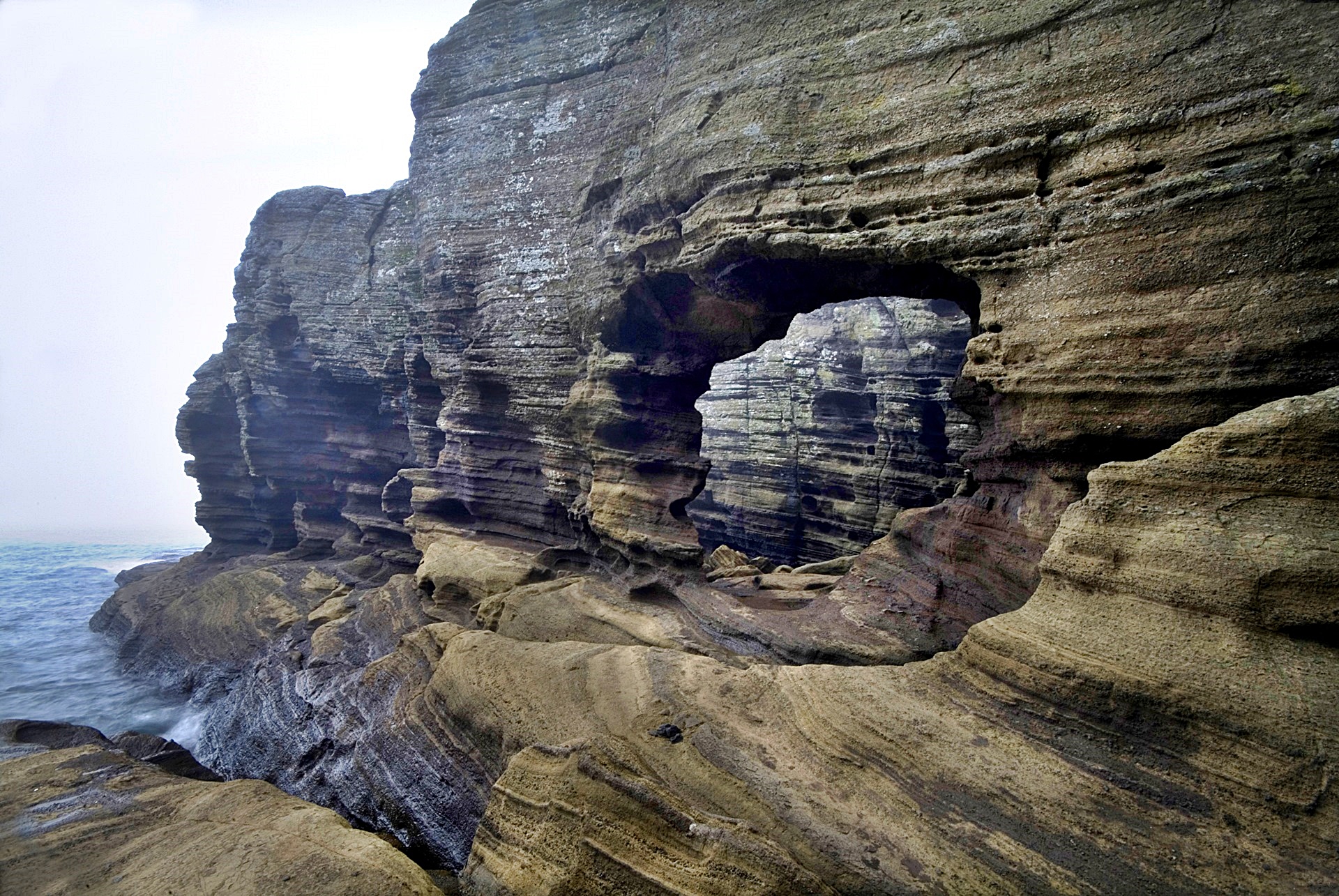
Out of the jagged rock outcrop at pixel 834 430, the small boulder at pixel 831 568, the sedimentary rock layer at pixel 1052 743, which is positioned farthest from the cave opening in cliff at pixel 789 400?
the sedimentary rock layer at pixel 1052 743

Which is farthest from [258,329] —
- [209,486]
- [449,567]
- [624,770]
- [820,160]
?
[624,770]

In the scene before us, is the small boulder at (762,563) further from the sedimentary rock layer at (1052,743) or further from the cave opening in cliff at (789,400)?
the sedimentary rock layer at (1052,743)

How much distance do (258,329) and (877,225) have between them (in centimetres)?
1935

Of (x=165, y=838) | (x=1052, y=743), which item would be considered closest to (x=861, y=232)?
(x=1052, y=743)

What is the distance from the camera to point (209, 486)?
70.6 feet

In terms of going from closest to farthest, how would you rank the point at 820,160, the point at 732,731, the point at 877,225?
the point at 732,731
the point at 877,225
the point at 820,160

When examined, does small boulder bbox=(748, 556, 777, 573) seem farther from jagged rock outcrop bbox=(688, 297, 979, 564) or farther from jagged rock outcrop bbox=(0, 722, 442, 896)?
jagged rock outcrop bbox=(0, 722, 442, 896)

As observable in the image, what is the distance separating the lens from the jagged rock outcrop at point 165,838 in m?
4.58

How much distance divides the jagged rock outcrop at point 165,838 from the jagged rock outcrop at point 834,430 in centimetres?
1345

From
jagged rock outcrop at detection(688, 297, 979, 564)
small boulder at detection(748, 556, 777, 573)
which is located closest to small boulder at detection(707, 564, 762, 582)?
small boulder at detection(748, 556, 777, 573)

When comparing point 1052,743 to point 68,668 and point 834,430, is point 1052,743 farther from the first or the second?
point 68,668

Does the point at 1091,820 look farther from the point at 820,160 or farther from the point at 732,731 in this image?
the point at 820,160

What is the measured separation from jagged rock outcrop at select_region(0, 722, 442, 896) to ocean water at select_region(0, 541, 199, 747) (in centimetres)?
461

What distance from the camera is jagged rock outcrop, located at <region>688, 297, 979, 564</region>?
17062 mm
